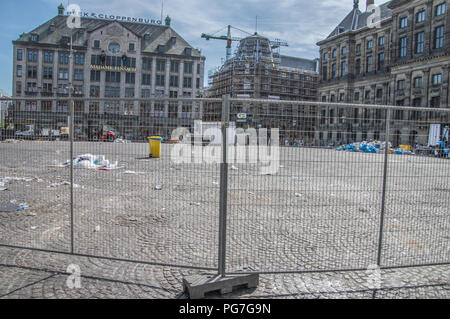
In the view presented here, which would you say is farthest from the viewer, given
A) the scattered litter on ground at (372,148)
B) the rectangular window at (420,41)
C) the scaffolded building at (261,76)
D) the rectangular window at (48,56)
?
the scaffolded building at (261,76)

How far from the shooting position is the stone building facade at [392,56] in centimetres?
4762

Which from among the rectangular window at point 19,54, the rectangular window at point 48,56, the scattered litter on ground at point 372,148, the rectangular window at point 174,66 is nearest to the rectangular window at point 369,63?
the rectangular window at point 174,66

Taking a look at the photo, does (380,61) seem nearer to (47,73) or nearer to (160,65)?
(160,65)

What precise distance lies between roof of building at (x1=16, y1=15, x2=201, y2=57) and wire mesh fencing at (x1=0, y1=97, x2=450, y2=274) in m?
66.7

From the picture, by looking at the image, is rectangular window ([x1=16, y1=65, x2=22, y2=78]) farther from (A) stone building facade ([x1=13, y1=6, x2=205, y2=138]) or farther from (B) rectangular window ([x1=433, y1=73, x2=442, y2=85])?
(B) rectangular window ([x1=433, y1=73, x2=442, y2=85])

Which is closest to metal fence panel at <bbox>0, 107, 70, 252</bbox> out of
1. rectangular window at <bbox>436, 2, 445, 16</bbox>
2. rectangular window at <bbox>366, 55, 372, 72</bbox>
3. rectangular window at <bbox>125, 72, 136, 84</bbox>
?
rectangular window at <bbox>436, 2, 445, 16</bbox>

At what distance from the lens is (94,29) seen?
65250 millimetres

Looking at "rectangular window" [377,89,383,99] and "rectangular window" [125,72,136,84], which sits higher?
"rectangular window" [125,72,136,84]

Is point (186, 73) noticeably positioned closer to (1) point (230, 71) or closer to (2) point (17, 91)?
(1) point (230, 71)

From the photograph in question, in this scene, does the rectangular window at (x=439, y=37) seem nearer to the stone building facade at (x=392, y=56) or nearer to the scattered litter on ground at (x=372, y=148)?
the stone building facade at (x=392, y=56)

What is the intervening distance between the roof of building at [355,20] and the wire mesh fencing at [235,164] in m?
71.7

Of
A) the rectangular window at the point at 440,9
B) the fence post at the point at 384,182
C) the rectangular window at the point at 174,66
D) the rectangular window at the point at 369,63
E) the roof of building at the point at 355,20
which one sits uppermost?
the roof of building at the point at 355,20

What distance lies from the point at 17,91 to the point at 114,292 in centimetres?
7228

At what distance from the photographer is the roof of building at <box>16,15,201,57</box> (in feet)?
215
